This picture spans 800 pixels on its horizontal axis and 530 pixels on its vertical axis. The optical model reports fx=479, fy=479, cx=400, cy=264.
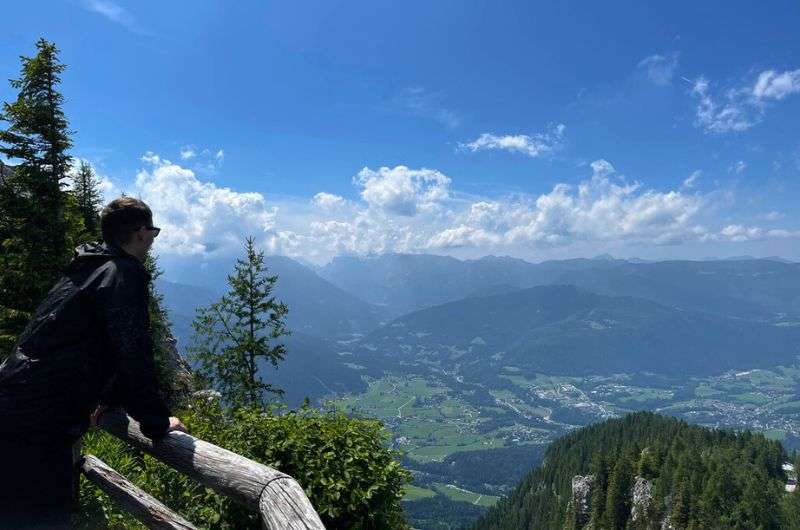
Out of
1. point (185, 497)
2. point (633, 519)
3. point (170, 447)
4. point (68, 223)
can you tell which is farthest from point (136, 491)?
point (633, 519)

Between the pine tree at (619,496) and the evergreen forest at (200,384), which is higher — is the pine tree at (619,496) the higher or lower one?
the lower one

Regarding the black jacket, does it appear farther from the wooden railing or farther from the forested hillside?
the forested hillside

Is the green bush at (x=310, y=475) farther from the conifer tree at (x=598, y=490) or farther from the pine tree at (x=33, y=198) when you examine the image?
the conifer tree at (x=598, y=490)

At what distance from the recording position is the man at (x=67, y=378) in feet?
12.8

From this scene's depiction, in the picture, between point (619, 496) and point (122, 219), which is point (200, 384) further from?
point (619, 496)

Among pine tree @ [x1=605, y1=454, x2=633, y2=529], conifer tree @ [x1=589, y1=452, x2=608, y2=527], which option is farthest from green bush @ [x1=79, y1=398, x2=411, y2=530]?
conifer tree @ [x1=589, y1=452, x2=608, y2=527]

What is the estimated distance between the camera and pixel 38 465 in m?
4.00

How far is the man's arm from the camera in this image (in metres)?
3.89

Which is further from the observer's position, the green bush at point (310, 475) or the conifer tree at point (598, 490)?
the conifer tree at point (598, 490)

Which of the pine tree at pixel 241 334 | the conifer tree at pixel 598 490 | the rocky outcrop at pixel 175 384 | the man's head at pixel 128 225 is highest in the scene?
the man's head at pixel 128 225

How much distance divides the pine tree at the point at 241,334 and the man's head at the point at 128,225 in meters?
26.5

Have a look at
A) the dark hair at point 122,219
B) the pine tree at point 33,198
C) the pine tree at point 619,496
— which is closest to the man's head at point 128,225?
the dark hair at point 122,219

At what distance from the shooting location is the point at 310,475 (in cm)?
722

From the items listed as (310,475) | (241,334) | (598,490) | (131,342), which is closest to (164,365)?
(241,334)
